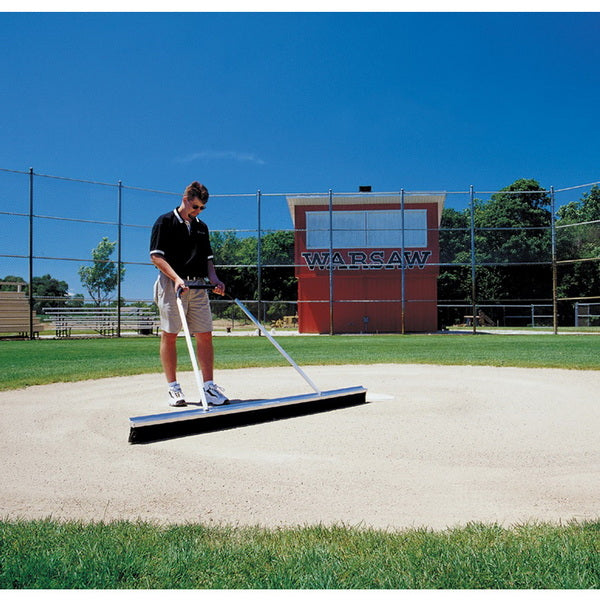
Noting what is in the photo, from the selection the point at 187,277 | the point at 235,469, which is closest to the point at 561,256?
the point at 187,277

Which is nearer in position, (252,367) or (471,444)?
(471,444)

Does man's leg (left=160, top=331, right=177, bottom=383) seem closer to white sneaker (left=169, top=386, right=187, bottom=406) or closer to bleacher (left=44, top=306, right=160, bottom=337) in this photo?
white sneaker (left=169, top=386, right=187, bottom=406)

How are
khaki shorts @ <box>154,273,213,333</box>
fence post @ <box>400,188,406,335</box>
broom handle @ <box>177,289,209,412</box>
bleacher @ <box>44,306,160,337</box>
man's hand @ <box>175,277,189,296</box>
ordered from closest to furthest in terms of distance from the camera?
1. broom handle @ <box>177,289,209,412</box>
2. man's hand @ <box>175,277,189,296</box>
3. khaki shorts @ <box>154,273,213,333</box>
4. bleacher @ <box>44,306,160,337</box>
5. fence post @ <box>400,188,406,335</box>

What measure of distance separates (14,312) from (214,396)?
17.2m

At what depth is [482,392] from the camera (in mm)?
5891

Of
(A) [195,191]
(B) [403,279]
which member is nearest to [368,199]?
(B) [403,279]

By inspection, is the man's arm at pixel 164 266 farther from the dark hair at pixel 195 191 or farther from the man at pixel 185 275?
the dark hair at pixel 195 191

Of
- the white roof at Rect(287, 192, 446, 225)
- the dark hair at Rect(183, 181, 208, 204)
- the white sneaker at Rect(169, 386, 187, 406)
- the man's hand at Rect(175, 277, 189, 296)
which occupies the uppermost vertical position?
the white roof at Rect(287, 192, 446, 225)

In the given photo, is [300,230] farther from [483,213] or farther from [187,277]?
[187,277]

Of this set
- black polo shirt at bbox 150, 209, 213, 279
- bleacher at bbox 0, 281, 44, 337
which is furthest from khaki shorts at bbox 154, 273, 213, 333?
bleacher at bbox 0, 281, 44, 337

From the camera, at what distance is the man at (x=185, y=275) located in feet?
16.2

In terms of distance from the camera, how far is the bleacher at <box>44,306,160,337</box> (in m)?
20.9

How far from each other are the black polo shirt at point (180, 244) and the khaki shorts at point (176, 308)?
0.17 metres

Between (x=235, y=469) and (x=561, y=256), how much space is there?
71.1ft
